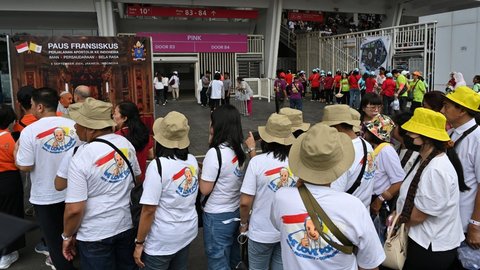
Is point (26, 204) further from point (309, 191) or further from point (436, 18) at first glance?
point (436, 18)

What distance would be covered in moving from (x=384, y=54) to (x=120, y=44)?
48.7 feet

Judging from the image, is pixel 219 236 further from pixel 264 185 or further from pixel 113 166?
pixel 113 166

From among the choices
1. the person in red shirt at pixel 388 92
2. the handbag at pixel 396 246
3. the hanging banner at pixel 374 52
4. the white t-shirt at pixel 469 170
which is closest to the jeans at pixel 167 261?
the handbag at pixel 396 246

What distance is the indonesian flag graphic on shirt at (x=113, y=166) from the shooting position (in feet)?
9.16

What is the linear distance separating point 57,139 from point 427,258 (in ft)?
9.56

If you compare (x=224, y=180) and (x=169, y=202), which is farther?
(x=224, y=180)

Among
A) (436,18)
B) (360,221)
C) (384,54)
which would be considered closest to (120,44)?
(360,221)

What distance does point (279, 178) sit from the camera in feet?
9.22

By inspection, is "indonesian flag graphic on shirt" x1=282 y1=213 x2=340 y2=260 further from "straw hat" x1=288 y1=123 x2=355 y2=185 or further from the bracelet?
the bracelet

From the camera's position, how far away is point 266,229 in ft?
9.41

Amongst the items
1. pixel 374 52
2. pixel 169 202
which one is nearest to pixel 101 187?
pixel 169 202

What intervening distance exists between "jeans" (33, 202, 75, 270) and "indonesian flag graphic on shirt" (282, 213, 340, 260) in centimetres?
237

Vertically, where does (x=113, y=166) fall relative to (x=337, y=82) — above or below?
below

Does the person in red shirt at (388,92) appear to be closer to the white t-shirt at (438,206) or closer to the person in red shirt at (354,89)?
the person in red shirt at (354,89)
